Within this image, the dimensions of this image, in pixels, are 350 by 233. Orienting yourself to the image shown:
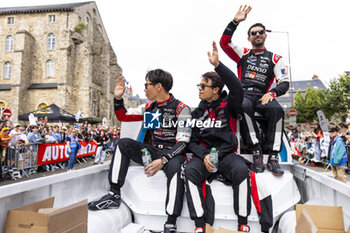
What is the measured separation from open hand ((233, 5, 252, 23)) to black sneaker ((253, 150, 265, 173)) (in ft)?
5.32

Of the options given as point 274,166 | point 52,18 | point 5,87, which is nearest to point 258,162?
point 274,166

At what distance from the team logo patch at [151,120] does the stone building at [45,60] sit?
29.3m

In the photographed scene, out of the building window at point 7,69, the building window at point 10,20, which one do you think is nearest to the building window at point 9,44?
the building window at point 7,69

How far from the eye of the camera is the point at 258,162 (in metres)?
2.54

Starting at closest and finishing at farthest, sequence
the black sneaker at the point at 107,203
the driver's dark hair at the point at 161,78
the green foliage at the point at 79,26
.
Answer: the black sneaker at the point at 107,203 → the driver's dark hair at the point at 161,78 → the green foliage at the point at 79,26

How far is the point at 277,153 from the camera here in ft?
8.65

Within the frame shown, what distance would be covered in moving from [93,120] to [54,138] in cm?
2127

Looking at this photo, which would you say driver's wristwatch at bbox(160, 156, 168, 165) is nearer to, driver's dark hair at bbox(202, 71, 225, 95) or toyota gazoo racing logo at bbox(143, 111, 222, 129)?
toyota gazoo racing logo at bbox(143, 111, 222, 129)

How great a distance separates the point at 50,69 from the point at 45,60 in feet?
4.62

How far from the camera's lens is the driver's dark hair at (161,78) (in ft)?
9.58

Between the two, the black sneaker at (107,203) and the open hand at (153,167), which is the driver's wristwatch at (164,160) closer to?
the open hand at (153,167)

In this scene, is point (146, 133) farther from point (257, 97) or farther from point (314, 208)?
point (314, 208)

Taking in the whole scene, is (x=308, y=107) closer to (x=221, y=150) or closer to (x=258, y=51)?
(x=258, y=51)

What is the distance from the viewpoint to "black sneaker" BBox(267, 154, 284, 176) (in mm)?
2371
